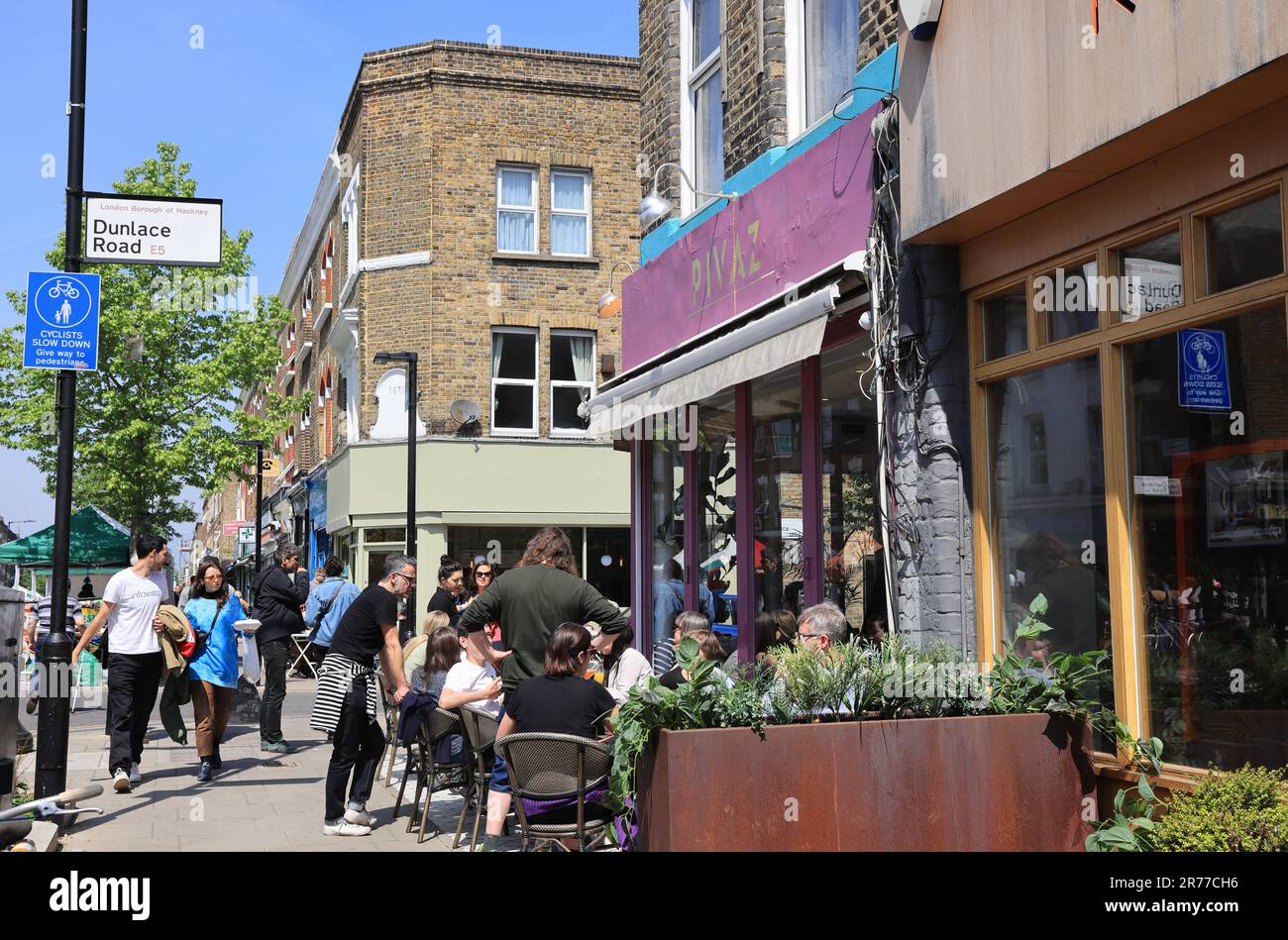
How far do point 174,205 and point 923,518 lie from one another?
5.56 meters

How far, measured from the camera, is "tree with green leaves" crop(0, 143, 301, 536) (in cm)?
2730

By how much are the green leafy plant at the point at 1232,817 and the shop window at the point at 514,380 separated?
2067 centimetres

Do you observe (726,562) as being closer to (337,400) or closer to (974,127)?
(974,127)

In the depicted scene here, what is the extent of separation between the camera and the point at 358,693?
8.26m

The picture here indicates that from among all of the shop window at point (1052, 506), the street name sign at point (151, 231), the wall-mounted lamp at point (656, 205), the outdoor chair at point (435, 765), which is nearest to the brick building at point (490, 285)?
the wall-mounted lamp at point (656, 205)

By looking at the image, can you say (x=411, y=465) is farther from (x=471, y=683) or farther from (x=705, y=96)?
(x=471, y=683)

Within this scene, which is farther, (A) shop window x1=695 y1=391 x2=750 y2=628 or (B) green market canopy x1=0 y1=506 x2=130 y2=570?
(B) green market canopy x1=0 y1=506 x2=130 y2=570

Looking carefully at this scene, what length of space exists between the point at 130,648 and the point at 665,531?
4951mm

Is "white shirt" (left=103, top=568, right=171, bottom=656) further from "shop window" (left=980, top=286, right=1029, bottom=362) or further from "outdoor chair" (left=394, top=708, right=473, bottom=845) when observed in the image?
"shop window" (left=980, top=286, right=1029, bottom=362)

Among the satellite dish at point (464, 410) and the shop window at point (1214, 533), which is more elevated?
the satellite dish at point (464, 410)

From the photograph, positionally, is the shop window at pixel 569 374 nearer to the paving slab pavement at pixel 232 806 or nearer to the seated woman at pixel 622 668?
the paving slab pavement at pixel 232 806

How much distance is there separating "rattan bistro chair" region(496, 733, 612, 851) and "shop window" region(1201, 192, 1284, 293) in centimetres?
346

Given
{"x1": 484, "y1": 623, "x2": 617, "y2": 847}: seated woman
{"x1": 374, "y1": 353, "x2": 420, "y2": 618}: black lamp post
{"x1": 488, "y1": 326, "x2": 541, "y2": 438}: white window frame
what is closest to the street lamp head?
{"x1": 374, "y1": 353, "x2": 420, "y2": 618}: black lamp post

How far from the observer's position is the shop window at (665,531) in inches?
485
